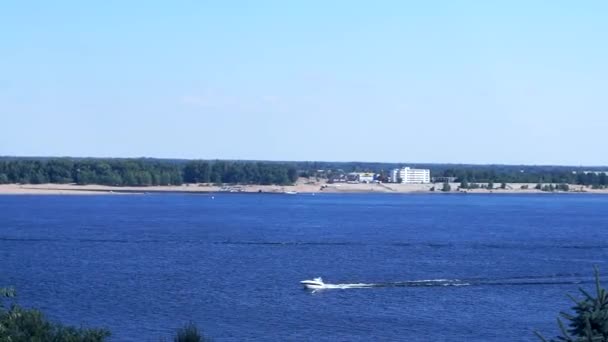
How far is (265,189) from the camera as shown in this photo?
416ft

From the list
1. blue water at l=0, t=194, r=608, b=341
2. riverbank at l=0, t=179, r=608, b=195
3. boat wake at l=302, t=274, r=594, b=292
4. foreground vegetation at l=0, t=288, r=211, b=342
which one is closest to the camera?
foreground vegetation at l=0, t=288, r=211, b=342

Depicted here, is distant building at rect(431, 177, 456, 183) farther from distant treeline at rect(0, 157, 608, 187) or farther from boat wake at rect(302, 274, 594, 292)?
boat wake at rect(302, 274, 594, 292)

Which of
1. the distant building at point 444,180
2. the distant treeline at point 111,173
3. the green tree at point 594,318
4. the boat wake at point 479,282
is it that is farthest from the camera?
the distant building at point 444,180

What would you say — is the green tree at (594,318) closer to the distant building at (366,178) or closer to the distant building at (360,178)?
the distant building at (360,178)

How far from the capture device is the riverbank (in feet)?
376

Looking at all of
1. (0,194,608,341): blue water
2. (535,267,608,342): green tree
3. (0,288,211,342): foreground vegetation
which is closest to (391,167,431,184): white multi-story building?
(0,194,608,341): blue water

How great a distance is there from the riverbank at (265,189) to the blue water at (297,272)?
3945cm

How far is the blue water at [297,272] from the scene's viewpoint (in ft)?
91.6

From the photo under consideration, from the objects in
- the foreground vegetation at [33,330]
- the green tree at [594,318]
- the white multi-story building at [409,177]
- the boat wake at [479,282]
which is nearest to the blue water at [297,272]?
the boat wake at [479,282]

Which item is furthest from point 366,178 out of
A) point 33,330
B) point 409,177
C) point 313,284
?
point 33,330

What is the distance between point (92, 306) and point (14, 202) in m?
72.9

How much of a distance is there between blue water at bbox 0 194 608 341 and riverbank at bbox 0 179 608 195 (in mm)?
39452

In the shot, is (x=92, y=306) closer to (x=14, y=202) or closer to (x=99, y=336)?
(x=99, y=336)

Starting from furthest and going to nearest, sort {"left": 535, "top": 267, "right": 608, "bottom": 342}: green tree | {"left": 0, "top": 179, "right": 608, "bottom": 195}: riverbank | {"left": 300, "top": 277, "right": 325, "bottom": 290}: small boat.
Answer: {"left": 0, "top": 179, "right": 608, "bottom": 195}: riverbank → {"left": 300, "top": 277, "right": 325, "bottom": 290}: small boat → {"left": 535, "top": 267, "right": 608, "bottom": 342}: green tree
